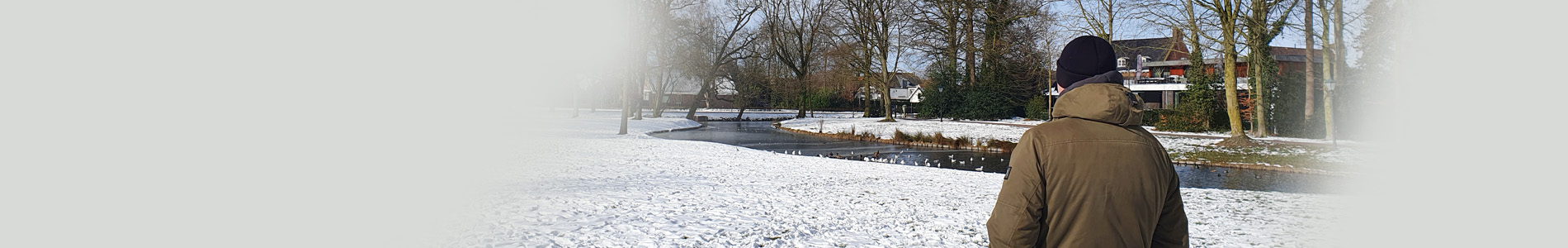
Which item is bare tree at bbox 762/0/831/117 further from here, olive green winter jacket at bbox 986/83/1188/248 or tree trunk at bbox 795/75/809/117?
olive green winter jacket at bbox 986/83/1188/248

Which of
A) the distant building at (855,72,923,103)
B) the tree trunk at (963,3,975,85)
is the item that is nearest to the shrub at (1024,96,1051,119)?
the tree trunk at (963,3,975,85)

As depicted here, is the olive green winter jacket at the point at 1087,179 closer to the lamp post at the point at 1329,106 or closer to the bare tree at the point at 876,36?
the lamp post at the point at 1329,106

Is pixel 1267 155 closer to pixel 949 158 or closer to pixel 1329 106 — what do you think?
pixel 1329 106

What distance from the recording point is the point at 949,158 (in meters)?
16.9

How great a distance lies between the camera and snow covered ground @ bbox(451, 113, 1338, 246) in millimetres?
5543

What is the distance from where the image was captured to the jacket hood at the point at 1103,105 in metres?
2.24

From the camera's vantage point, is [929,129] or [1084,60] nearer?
[1084,60]

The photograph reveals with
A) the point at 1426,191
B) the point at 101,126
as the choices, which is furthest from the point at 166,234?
the point at 1426,191

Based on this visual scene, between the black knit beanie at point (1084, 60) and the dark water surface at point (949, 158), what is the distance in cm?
979

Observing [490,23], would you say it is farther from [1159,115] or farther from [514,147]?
[1159,115]

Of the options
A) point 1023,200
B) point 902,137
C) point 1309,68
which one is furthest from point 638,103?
point 1023,200

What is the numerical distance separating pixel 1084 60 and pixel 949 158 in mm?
14635

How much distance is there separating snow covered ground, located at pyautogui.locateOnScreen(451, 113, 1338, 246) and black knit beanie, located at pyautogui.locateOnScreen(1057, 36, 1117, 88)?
10.1ft

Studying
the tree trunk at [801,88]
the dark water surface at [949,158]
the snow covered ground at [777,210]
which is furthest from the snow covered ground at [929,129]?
the snow covered ground at [777,210]
